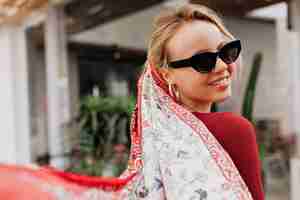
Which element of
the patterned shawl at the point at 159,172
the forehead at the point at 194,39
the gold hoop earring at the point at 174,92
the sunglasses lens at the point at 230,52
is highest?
the forehead at the point at 194,39

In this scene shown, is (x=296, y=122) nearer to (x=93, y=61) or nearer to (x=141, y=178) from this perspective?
(x=141, y=178)

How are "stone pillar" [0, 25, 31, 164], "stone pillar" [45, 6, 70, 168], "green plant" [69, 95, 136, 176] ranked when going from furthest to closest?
1. "stone pillar" [0, 25, 31, 164]
2. "stone pillar" [45, 6, 70, 168]
3. "green plant" [69, 95, 136, 176]

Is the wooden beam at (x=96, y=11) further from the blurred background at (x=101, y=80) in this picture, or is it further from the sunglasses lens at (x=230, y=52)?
the sunglasses lens at (x=230, y=52)

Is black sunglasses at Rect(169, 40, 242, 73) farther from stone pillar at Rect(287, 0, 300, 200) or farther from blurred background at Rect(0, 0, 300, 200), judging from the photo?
stone pillar at Rect(287, 0, 300, 200)

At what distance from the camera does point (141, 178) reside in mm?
704

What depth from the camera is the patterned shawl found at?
0.67 m

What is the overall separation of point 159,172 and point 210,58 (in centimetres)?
18

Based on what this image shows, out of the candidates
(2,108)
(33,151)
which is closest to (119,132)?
(33,151)

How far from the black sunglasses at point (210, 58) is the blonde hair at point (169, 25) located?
2 cm

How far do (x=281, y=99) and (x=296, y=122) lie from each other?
254mm

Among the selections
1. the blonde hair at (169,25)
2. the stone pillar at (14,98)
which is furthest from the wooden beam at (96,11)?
the blonde hair at (169,25)

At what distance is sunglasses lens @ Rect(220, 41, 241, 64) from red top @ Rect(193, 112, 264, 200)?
0.09 meters

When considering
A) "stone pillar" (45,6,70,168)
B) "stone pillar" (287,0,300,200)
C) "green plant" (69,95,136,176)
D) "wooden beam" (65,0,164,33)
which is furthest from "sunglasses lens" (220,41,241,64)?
"stone pillar" (45,6,70,168)

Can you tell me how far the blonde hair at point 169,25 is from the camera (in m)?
0.77
